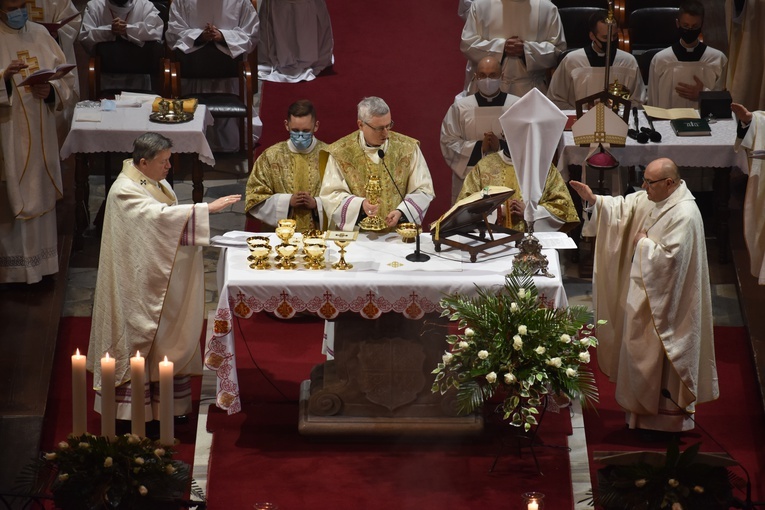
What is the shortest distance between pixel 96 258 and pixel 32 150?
104 cm

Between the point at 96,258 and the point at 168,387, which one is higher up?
the point at 168,387

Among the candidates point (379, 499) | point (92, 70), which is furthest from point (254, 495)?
point (92, 70)

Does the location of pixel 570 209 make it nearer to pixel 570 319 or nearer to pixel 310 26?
pixel 570 319

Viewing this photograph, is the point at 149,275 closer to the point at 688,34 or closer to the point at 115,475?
the point at 115,475

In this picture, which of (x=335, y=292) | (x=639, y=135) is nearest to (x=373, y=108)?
(x=335, y=292)

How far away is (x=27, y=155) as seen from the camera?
9.89m

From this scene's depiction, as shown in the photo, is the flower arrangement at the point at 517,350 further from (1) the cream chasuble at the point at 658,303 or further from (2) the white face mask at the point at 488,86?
(2) the white face mask at the point at 488,86

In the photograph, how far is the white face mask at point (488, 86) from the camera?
10578mm

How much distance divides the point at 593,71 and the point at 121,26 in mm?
3831

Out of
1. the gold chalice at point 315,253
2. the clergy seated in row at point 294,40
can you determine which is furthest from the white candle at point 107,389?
the clergy seated in row at point 294,40

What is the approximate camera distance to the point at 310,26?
13.0 meters

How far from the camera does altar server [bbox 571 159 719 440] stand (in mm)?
8102

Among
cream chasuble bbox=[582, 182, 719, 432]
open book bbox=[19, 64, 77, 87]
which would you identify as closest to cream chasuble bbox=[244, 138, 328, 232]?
open book bbox=[19, 64, 77, 87]

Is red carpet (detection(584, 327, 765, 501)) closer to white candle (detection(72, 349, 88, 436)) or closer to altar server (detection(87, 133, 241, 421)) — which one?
altar server (detection(87, 133, 241, 421))
